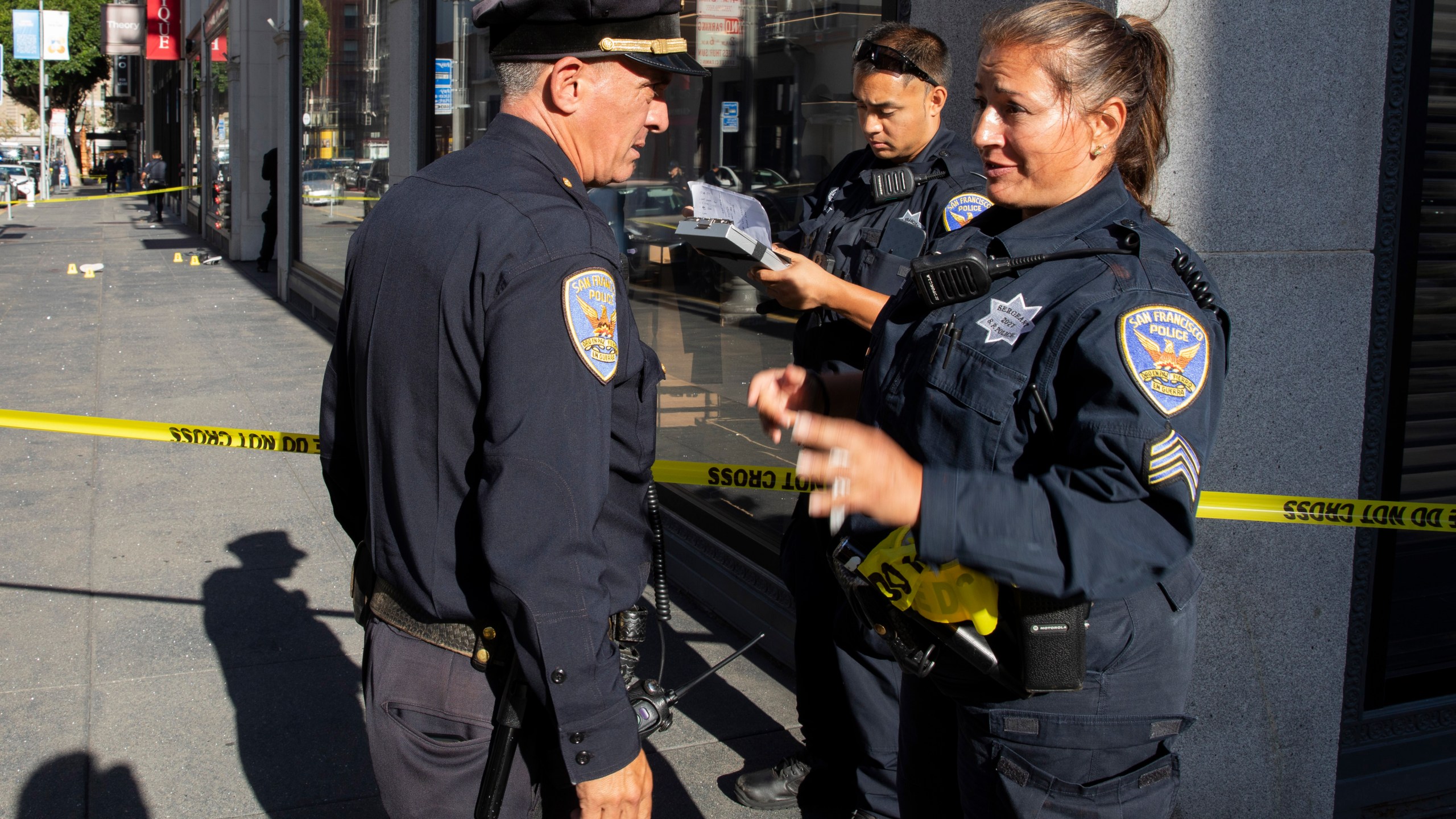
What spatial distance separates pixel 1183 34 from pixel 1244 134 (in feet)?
0.97

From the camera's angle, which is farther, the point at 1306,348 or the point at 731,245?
the point at 1306,348

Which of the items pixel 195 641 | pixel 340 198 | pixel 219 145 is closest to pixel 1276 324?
pixel 195 641

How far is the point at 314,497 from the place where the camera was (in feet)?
20.7

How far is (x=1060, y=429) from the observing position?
1.62 metres

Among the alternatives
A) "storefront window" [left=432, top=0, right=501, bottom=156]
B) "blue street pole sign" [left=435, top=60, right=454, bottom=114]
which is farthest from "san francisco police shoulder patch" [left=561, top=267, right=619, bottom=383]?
"blue street pole sign" [left=435, top=60, right=454, bottom=114]

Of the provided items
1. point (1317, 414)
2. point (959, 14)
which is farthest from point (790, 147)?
point (1317, 414)

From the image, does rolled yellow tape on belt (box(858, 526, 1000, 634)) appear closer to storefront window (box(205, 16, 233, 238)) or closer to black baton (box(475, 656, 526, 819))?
black baton (box(475, 656, 526, 819))

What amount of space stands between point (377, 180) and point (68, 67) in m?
62.0

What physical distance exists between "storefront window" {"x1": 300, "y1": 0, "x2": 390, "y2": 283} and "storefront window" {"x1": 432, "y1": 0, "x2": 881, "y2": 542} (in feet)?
14.2

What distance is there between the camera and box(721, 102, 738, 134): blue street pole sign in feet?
16.4

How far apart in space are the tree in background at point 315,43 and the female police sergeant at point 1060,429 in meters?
13.4

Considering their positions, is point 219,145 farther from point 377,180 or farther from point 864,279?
point 864,279

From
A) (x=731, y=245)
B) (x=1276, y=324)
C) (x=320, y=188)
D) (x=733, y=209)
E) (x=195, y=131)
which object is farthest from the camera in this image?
(x=195, y=131)

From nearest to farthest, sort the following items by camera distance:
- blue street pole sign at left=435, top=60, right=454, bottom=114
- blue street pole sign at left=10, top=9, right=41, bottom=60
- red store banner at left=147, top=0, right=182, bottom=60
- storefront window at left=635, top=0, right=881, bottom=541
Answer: storefront window at left=635, top=0, right=881, bottom=541 → blue street pole sign at left=435, top=60, right=454, bottom=114 → red store banner at left=147, top=0, right=182, bottom=60 → blue street pole sign at left=10, top=9, right=41, bottom=60
